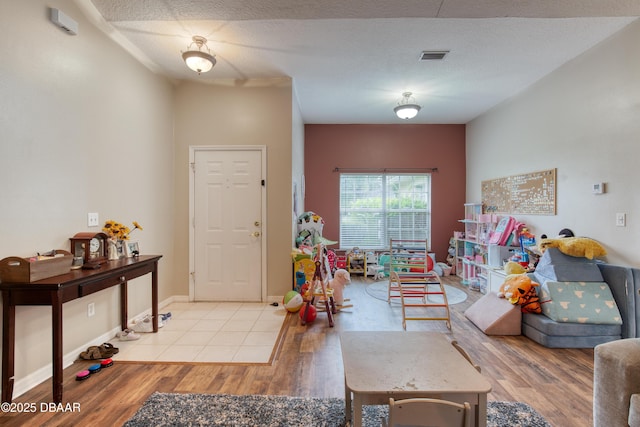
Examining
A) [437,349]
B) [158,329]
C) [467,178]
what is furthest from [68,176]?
[467,178]

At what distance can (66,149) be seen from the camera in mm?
2295

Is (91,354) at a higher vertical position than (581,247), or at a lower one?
lower

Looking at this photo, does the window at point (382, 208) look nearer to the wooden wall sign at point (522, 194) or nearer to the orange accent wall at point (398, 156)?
the orange accent wall at point (398, 156)

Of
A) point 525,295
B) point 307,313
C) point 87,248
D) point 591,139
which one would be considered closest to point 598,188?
point 591,139

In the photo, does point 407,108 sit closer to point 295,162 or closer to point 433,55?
point 433,55

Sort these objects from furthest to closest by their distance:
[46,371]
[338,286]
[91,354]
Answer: [338,286]
[91,354]
[46,371]

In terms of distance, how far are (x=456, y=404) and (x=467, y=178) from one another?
547cm

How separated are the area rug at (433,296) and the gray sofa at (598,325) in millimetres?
1219

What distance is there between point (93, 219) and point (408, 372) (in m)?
2.77

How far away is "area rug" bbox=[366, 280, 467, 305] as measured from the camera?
4.01 m

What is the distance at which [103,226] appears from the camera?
268cm

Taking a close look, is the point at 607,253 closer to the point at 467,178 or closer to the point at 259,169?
the point at 467,178

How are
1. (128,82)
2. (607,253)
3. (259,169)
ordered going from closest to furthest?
(607,253) → (128,82) → (259,169)

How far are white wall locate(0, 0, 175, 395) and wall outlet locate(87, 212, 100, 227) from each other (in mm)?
44
